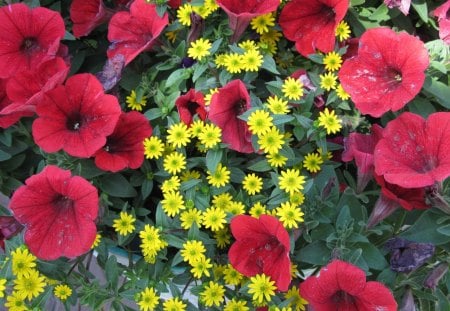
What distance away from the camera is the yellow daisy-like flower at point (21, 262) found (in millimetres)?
981

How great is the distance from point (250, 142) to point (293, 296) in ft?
0.83

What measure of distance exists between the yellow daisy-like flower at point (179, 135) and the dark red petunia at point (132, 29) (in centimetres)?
18

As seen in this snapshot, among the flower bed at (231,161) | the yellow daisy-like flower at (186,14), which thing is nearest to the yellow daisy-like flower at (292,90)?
the flower bed at (231,161)

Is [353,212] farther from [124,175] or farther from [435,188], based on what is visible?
[124,175]

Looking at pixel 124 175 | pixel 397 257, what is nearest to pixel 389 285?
pixel 397 257

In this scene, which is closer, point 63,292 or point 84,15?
point 63,292

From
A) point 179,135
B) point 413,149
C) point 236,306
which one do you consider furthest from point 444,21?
point 236,306

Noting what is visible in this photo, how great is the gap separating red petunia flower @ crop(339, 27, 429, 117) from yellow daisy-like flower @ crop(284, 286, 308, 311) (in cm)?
30

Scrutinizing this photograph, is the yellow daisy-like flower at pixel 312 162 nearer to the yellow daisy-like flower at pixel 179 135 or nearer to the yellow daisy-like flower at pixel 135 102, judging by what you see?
the yellow daisy-like flower at pixel 179 135

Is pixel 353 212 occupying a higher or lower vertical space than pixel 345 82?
lower

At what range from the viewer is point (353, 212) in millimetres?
1018

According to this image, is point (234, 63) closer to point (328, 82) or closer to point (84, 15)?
point (328, 82)

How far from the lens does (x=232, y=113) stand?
1.03 meters

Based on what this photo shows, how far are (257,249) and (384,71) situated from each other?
356 millimetres
